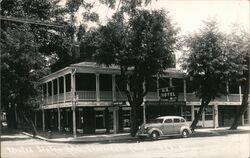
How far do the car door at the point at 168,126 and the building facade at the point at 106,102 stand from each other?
309 centimetres

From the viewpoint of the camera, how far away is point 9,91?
27.6 metres

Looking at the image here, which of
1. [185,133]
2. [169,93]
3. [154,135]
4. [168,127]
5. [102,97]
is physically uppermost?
[169,93]

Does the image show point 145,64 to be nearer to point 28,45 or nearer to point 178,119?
point 178,119

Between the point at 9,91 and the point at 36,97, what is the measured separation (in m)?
2.68

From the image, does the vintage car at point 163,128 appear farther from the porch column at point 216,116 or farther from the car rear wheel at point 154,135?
the porch column at point 216,116

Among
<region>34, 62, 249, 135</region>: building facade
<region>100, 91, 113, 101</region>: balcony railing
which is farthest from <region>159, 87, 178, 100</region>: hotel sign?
<region>100, 91, 113, 101</region>: balcony railing

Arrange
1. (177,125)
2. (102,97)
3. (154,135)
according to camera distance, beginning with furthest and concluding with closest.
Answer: (102,97), (177,125), (154,135)

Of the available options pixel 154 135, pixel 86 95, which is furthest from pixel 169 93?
pixel 86 95

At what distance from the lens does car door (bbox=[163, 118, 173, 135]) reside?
2577 centimetres

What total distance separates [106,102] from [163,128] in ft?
22.5

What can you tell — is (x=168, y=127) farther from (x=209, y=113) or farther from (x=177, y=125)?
(x=209, y=113)

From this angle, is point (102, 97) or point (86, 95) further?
point (102, 97)

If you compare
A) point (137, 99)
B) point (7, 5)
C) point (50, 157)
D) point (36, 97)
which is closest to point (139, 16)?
point (137, 99)

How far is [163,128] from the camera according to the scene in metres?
25.7
